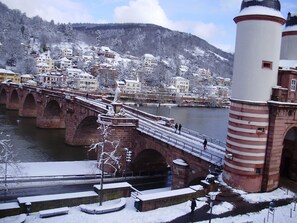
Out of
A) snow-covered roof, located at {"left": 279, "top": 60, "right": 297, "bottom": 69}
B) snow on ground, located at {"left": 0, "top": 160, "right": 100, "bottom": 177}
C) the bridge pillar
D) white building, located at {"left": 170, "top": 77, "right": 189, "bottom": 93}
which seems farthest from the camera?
white building, located at {"left": 170, "top": 77, "right": 189, "bottom": 93}

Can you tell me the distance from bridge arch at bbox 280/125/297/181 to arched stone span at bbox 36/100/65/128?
42.8 meters

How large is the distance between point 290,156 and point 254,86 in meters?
6.59

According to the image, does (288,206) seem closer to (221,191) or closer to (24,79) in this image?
(221,191)

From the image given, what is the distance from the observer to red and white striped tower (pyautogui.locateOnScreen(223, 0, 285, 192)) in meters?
20.4

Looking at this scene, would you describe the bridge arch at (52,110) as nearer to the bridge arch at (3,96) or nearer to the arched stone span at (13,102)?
the arched stone span at (13,102)

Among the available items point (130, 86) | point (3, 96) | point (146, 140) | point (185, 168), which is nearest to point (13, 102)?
point (3, 96)

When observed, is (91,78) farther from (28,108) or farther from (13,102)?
(28,108)

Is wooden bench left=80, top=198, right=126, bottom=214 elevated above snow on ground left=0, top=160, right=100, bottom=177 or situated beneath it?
elevated above

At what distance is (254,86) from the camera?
20.6m

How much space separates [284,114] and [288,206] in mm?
5497

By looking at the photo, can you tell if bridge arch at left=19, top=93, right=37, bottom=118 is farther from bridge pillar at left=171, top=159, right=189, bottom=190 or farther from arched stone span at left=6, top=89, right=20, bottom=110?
bridge pillar at left=171, top=159, right=189, bottom=190

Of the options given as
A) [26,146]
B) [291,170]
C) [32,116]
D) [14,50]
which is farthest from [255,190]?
[14,50]

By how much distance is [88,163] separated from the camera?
3512cm

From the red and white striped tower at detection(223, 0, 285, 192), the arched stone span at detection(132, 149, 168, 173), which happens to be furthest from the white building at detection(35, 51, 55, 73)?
the red and white striped tower at detection(223, 0, 285, 192)
